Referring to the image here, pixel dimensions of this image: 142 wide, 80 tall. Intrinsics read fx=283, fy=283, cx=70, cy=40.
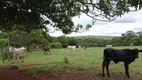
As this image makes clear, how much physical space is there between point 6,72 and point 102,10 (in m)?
5.56

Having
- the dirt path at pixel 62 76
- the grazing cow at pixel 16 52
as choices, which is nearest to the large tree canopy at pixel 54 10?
the dirt path at pixel 62 76

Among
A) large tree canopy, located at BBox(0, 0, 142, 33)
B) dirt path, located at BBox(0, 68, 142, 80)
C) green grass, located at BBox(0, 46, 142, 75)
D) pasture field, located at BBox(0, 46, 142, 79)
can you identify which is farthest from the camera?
pasture field, located at BBox(0, 46, 142, 79)

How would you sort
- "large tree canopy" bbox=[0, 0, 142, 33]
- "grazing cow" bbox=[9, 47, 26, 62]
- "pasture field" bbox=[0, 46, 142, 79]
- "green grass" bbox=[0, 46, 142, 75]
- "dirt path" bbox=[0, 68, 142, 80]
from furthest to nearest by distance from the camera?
"grazing cow" bbox=[9, 47, 26, 62], "pasture field" bbox=[0, 46, 142, 79], "green grass" bbox=[0, 46, 142, 75], "dirt path" bbox=[0, 68, 142, 80], "large tree canopy" bbox=[0, 0, 142, 33]

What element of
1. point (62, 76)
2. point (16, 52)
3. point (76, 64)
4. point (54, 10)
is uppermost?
point (54, 10)

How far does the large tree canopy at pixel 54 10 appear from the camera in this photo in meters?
9.74

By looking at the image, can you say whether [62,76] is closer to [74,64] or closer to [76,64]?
[74,64]

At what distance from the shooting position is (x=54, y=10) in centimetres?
1037

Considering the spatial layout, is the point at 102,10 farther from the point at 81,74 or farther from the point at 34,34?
the point at 34,34

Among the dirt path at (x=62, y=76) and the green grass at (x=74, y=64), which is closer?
the dirt path at (x=62, y=76)

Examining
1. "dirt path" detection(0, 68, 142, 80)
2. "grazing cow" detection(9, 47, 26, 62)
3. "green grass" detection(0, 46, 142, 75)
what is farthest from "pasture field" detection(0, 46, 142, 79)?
"grazing cow" detection(9, 47, 26, 62)

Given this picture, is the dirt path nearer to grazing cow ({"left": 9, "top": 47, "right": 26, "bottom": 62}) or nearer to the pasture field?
the pasture field

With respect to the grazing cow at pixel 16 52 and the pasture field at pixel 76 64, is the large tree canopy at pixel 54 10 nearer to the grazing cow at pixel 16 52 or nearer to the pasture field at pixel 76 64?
the pasture field at pixel 76 64

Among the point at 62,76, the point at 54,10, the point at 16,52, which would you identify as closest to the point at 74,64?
the point at 62,76

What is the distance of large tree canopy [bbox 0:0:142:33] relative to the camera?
32.0 ft
